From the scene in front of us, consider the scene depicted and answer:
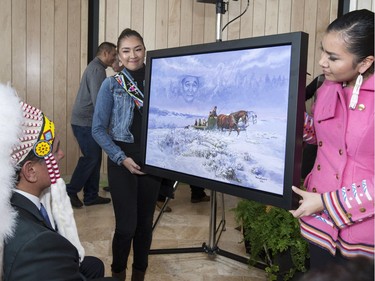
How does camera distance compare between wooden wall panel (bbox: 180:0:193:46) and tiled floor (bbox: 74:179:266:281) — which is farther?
wooden wall panel (bbox: 180:0:193:46)

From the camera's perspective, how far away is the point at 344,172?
136 cm

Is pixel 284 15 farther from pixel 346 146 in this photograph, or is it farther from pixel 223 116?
pixel 346 146

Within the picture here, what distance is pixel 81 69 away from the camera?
5.23 m

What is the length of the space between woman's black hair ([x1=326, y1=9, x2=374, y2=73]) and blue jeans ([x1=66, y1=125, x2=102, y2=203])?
11.1 feet

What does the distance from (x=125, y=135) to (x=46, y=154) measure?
796 mm

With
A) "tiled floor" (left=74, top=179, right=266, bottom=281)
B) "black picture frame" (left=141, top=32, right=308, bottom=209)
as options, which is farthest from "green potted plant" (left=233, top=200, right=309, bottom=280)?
"black picture frame" (left=141, top=32, right=308, bottom=209)

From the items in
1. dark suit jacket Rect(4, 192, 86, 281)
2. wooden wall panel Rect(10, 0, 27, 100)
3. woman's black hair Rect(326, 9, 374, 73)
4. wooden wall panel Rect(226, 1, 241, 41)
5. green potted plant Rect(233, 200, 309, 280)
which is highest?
wooden wall panel Rect(226, 1, 241, 41)

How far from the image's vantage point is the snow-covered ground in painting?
5.08 feet

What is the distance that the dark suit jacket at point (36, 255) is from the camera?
117 centimetres

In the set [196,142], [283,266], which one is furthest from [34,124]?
[283,266]

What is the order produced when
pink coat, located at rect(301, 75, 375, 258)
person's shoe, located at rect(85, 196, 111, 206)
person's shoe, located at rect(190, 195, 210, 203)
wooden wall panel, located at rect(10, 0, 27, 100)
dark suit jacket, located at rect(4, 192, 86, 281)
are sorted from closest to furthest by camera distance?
dark suit jacket, located at rect(4, 192, 86, 281) → pink coat, located at rect(301, 75, 375, 258) → person's shoe, located at rect(85, 196, 111, 206) → person's shoe, located at rect(190, 195, 210, 203) → wooden wall panel, located at rect(10, 0, 27, 100)

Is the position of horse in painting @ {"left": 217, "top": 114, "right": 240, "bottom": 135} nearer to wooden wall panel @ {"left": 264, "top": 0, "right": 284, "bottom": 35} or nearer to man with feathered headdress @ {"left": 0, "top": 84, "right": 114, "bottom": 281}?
man with feathered headdress @ {"left": 0, "top": 84, "right": 114, "bottom": 281}

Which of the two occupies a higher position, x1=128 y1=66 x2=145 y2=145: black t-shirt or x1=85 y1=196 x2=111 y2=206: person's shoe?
x1=128 y1=66 x2=145 y2=145: black t-shirt

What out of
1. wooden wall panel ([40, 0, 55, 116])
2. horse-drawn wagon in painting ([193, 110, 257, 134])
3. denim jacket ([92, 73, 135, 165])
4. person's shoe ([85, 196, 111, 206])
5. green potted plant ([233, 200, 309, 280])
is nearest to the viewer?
horse-drawn wagon in painting ([193, 110, 257, 134])
